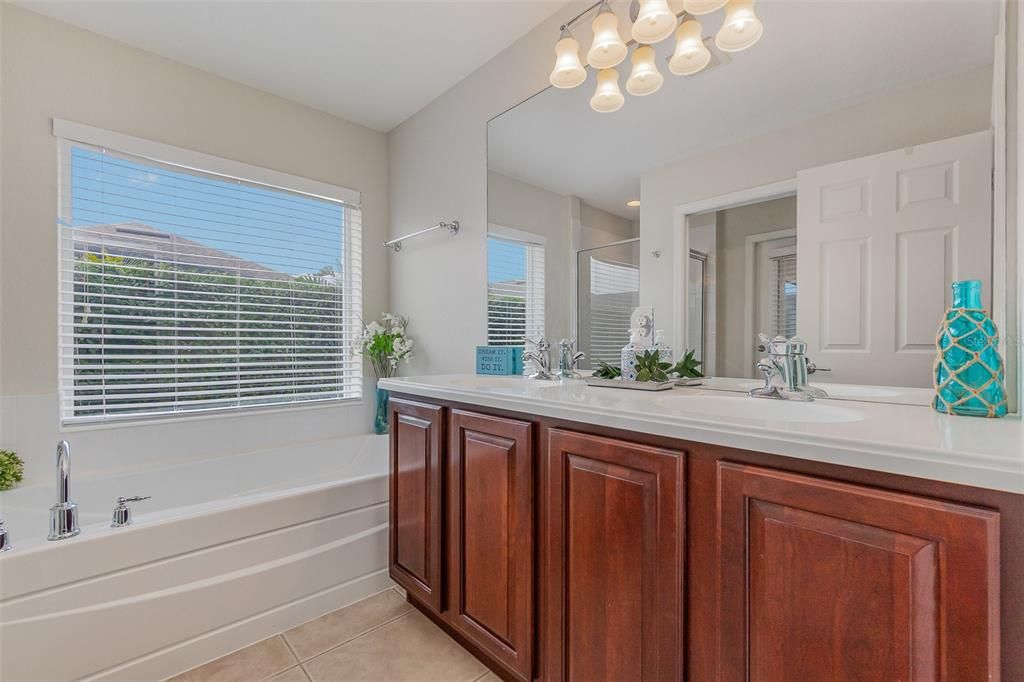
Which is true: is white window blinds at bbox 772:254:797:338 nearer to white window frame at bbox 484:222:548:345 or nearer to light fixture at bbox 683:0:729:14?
light fixture at bbox 683:0:729:14

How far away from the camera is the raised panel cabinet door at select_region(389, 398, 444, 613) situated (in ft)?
5.23

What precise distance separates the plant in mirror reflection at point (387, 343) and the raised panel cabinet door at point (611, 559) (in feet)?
5.73

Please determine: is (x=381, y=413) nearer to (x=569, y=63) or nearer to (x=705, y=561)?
(x=569, y=63)

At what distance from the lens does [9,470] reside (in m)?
Result: 1.80

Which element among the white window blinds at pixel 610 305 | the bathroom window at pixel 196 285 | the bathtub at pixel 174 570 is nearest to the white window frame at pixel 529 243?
the white window blinds at pixel 610 305

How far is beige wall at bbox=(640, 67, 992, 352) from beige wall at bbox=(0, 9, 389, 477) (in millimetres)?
2233

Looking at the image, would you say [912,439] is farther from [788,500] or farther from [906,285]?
[906,285]

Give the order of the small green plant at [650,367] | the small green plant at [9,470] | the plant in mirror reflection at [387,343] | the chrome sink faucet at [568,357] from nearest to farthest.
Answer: the small green plant at [650,367] → the small green plant at [9,470] → the chrome sink faucet at [568,357] → the plant in mirror reflection at [387,343]

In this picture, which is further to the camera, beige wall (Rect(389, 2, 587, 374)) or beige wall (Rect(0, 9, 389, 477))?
beige wall (Rect(389, 2, 587, 374))

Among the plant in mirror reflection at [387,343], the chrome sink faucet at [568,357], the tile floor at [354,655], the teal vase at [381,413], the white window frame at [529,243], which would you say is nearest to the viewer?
the tile floor at [354,655]

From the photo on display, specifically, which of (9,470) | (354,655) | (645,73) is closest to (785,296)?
(645,73)

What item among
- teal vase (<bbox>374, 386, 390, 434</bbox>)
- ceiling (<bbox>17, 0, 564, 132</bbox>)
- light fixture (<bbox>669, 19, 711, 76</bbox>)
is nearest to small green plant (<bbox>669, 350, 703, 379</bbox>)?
light fixture (<bbox>669, 19, 711, 76</bbox>)

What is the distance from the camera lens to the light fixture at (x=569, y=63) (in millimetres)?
1705

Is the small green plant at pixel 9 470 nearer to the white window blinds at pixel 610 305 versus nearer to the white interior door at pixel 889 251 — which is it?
the white window blinds at pixel 610 305
